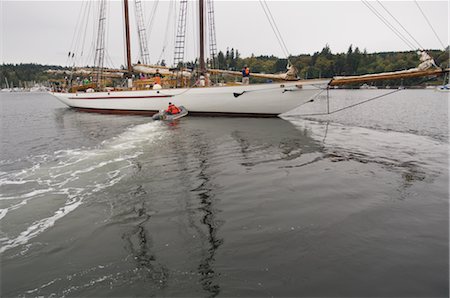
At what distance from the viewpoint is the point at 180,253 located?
14.1 ft

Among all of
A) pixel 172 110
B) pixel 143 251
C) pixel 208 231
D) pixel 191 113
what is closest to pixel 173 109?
pixel 172 110

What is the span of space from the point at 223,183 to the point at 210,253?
3493 mm

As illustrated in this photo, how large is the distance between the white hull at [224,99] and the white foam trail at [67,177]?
1088 cm

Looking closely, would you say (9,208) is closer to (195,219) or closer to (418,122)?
(195,219)

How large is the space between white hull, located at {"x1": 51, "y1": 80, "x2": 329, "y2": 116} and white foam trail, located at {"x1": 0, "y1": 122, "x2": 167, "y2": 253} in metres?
10.9

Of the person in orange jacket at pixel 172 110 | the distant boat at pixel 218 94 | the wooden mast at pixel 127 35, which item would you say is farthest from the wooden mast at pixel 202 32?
the wooden mast at pixel 127 35

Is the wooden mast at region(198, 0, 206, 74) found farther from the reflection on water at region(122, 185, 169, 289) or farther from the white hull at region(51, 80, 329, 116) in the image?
the reflection on water at region(122, 185, 169, 289)

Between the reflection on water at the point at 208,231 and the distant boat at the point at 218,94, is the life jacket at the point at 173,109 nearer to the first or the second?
the distant boat at the point at 218,94

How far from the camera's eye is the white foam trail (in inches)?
220

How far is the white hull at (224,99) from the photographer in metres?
20.5

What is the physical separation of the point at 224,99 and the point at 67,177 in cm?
1612

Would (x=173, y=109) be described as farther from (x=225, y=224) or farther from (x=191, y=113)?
(x=225, y=224)

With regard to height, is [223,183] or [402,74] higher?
[402,74]

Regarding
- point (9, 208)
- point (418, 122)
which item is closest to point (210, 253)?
point (9, 208)
